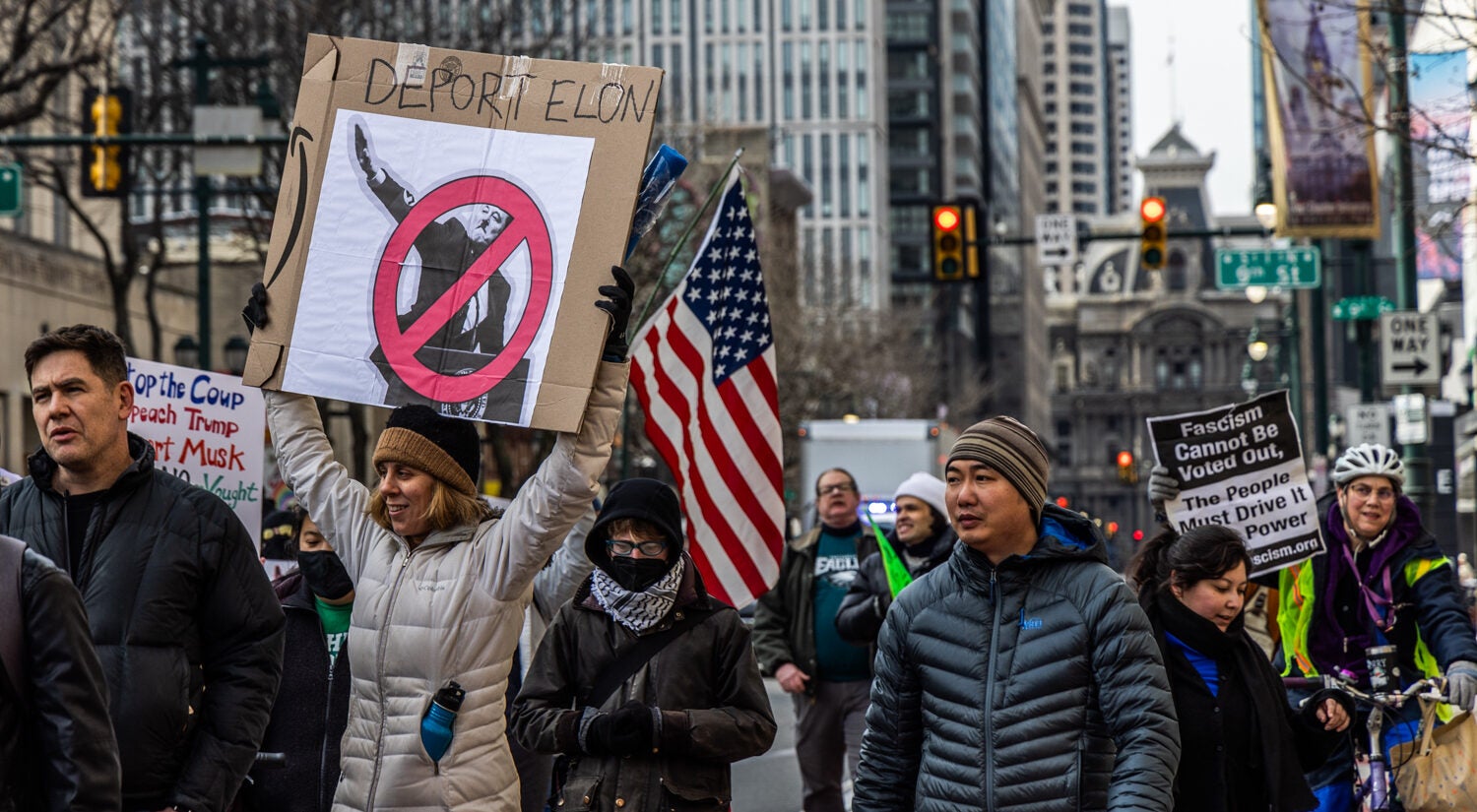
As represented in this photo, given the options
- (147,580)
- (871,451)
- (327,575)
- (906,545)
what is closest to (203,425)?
(327,575)

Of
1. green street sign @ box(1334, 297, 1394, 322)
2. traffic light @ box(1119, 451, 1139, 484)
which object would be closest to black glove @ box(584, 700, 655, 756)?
green street sign @ box(1334, 297, 1394, 322)

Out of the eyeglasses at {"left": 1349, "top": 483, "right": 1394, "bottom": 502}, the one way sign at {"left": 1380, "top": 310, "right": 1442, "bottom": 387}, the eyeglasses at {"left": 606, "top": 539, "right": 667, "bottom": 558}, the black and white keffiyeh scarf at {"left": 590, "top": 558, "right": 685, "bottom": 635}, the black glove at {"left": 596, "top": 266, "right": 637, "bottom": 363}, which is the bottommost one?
the black and white keffiyeh scarf at {"left": 590, "top": 558, "right": 685, "bottom": 635}

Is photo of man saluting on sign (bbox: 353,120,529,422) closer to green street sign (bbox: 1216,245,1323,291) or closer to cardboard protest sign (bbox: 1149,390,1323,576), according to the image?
cardboard protest sign (bbox: 1149,390,1323,576)

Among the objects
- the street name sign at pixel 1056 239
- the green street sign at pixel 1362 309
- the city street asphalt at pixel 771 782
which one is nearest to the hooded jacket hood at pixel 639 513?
the city street asphalt at pixel 771 782

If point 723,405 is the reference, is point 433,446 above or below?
below

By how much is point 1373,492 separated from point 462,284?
4.03m

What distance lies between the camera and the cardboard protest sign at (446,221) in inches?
239

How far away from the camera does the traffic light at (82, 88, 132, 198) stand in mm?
19047

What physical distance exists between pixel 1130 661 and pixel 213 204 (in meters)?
37.4

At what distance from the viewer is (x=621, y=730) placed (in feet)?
18.8

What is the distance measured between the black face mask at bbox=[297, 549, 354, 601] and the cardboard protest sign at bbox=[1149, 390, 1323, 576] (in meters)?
3.97

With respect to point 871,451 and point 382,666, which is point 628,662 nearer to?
point 382,666

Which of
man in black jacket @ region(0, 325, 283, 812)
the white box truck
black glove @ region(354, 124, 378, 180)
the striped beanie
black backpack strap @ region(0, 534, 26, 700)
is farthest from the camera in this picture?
the white box truck

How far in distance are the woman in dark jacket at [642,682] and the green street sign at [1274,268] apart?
19185 mm
